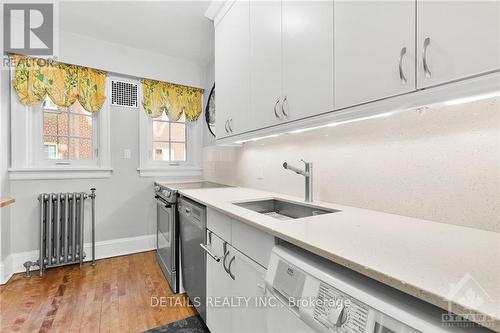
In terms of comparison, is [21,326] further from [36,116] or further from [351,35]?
[351,35]

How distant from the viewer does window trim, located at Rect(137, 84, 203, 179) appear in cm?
304

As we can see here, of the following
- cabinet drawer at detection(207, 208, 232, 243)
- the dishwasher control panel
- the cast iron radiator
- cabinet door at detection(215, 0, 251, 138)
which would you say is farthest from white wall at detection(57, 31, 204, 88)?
the dishwasher control panel

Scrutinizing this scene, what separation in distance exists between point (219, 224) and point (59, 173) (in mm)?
2292

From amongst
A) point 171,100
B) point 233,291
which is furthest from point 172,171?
point 233,291

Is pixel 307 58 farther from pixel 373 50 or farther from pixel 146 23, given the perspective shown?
pixel 146 23

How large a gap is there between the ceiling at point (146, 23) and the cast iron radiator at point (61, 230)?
178 centimetres

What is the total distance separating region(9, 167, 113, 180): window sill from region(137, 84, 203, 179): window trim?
0.43 meters

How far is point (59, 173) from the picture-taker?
2582 millimetres

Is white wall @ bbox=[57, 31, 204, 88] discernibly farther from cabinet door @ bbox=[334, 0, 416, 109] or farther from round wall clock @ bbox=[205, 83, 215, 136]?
cabinet door @ bbox=[334, 0, 416, 109]

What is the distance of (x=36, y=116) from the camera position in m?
2.52

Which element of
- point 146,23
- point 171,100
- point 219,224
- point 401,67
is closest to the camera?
point 401,67

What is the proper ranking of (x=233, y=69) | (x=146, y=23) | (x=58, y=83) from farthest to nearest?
1. (x=58, y=83)
2. (x=146, y=23)
3. (x=233, y=69)

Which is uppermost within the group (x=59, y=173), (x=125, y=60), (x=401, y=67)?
(x=125, y=60)

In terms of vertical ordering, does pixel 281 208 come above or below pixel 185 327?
above
